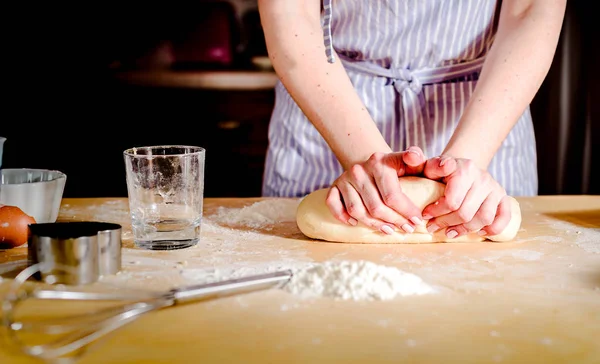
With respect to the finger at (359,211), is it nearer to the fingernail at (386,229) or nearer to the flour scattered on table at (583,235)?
the fingernail at (386,229)

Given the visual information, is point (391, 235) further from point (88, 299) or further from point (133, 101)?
point (133, 101)

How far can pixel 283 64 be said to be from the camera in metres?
1.14

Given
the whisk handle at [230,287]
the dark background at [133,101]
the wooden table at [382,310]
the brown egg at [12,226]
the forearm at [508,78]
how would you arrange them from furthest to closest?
the dark background at [133,101] < the forearm at [508,78] < the brown egg at [12,226] < the whisk handle at [230,287] < the wooden table at [382,310]

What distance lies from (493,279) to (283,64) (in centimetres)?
55

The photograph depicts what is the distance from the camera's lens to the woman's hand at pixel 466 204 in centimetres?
90

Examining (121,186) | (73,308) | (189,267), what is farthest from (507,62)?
(121,186)

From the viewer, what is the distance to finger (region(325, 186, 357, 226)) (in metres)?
0.93

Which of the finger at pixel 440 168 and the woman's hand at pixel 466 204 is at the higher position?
the finger at pixel 440 168

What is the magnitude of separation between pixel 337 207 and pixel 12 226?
0.43 metres

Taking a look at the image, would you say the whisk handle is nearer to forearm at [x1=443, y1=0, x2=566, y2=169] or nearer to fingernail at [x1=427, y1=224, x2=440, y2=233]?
fingernail at [x1=427, y1=224, x2=440, y2=233]

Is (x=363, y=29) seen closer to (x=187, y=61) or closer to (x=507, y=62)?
(x=507, y=62)

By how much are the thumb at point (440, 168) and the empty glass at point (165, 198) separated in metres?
0.31

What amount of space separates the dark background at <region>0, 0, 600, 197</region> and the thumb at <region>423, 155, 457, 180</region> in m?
1.82

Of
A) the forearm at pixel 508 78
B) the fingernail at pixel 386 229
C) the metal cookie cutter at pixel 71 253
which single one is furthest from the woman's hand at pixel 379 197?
the metal cookie cutter at pixel 71 253
